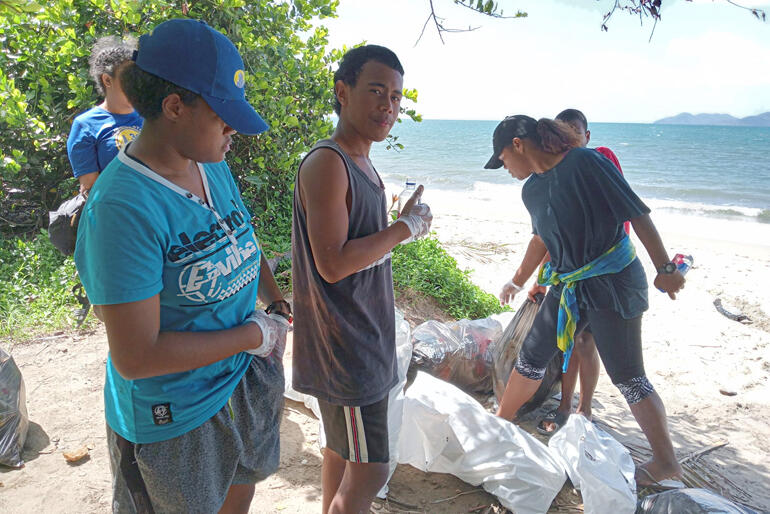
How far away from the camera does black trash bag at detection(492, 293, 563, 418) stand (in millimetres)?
3270

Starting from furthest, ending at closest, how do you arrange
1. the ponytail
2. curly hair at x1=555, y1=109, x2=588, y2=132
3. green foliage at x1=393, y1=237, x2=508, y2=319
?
Answer: 1. green foliage at x1=393, y1=237, x2=508, y2=319
2. curly hair at x1=555, y1=109, x2=588, y2=132
3. the ponytail

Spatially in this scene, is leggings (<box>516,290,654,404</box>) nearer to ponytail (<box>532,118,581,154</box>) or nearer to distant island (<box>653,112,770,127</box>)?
ponytail (<box>532,118,581,154</box>)

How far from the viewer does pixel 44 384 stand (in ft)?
10.6

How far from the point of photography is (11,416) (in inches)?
99.3

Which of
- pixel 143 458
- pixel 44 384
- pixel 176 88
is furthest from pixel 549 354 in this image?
pixel 44 384

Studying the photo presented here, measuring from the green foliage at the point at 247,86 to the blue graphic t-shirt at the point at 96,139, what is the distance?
154cm

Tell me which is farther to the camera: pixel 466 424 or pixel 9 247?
pixel 9 247

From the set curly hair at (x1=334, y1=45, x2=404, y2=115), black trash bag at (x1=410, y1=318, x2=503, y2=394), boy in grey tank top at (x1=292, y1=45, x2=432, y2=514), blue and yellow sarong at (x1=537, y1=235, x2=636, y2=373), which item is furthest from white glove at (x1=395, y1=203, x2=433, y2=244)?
black trash bag at (x1=410, y1=318, x2=503, y2=394)

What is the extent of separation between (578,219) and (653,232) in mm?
355

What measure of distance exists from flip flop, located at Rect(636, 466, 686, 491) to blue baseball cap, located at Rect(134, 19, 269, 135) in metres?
2.53

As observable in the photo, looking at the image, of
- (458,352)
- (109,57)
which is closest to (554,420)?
(458,352)

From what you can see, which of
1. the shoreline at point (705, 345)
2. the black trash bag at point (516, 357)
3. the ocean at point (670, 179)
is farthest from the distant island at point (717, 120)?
the black trash bag at point (516, 357)

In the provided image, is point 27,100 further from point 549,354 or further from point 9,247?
point 549,354

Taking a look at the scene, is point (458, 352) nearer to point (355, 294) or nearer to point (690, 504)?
point (690, 504)
